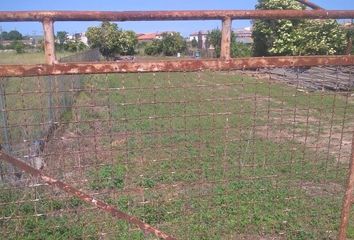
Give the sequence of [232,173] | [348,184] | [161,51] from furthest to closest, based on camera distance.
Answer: [161,51] < [232,173] < [348,184]

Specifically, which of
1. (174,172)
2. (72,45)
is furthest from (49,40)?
(72,45)

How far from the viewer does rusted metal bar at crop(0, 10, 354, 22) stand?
2.47 meters

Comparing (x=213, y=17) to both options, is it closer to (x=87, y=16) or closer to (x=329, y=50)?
(x=87, y=16)

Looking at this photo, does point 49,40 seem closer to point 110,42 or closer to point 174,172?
point 174,172

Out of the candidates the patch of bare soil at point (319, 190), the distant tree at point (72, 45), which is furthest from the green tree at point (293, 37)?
the patch of bare soil at point (319, 190)

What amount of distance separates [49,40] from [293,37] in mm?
25889

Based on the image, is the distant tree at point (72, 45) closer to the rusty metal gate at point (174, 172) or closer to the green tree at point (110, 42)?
the green tree at point (110, 42)

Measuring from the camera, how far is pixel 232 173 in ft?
20.8

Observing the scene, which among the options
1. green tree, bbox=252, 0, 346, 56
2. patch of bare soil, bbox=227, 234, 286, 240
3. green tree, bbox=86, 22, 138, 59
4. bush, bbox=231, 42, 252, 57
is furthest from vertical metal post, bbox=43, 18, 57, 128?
bush, bbox=231, 42, 252, 57

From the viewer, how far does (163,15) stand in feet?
8.66

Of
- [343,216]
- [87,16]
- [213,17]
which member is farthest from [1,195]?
[343,216]

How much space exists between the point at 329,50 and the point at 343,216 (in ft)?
68.1

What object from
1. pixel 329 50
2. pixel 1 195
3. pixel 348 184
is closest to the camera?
pixel 348 184

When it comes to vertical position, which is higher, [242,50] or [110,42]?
[110,42]
